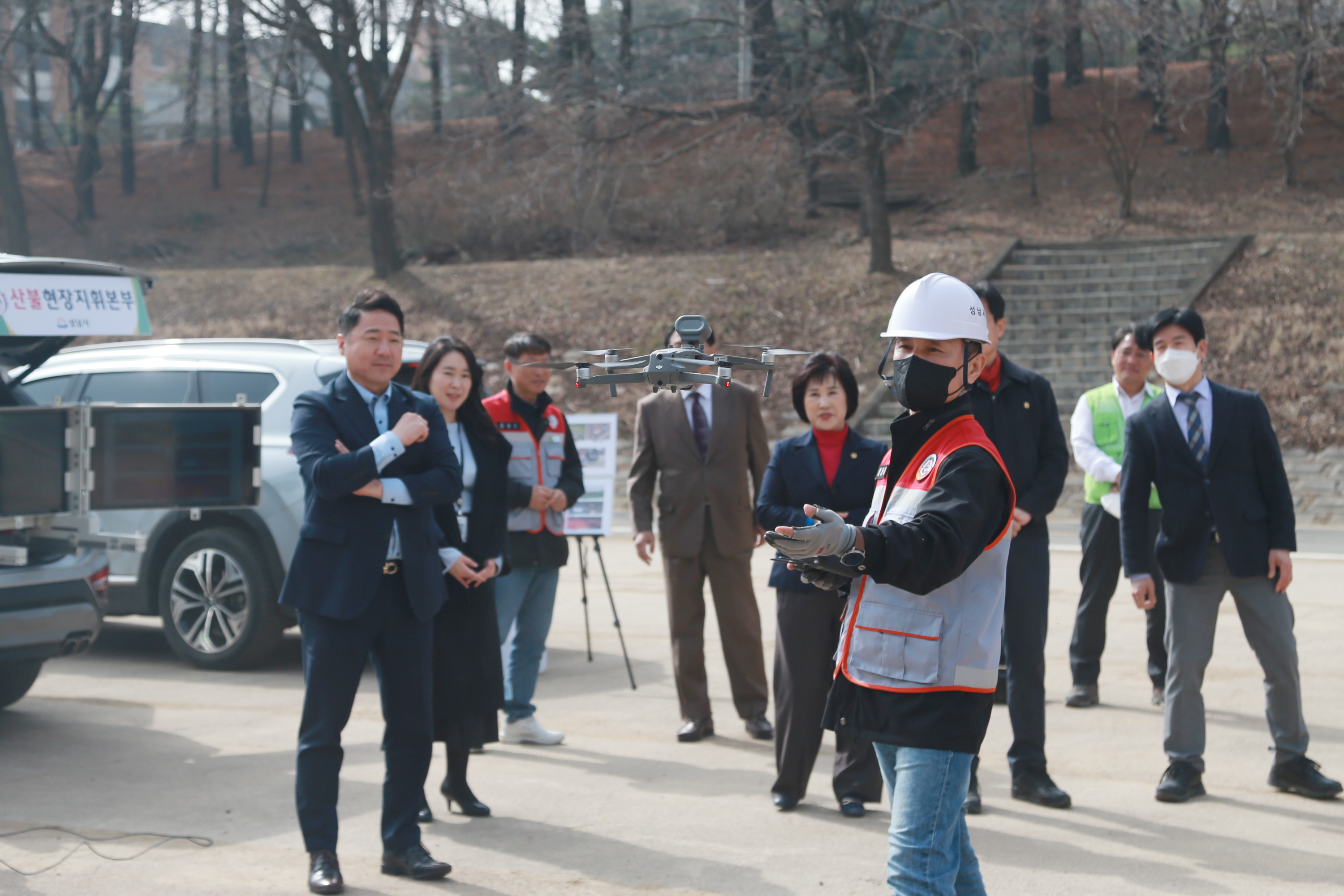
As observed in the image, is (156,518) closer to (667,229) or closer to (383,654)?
(383,654)

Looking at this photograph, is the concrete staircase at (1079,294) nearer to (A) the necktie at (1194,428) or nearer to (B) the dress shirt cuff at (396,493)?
(A) the necktie at (1194,428)

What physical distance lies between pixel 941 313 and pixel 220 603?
6.58 meters

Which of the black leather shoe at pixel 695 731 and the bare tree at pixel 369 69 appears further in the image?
the bare tree at pixel 369 69

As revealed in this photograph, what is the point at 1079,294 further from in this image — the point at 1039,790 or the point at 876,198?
the point at 1039,790

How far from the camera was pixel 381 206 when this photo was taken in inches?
1092

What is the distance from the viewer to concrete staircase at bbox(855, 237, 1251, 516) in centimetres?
1905

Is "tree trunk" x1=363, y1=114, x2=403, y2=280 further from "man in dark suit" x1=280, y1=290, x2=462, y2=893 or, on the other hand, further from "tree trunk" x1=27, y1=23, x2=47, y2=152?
"man in dark suit" x1=280, y1=290, x2=462, y2=893

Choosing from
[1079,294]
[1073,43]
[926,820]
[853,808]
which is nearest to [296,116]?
[1073,43]

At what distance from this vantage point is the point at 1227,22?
23047mm

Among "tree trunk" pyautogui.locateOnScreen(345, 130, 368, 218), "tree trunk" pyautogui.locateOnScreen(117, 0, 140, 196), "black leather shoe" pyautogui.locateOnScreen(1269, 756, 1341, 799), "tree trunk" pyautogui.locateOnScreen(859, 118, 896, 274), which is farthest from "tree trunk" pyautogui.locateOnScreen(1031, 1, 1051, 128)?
"black leather shoe" pyautogui.locateOnScreen(1269, 756, 1341, 799)

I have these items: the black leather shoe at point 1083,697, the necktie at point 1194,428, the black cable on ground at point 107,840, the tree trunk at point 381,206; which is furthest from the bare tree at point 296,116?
the necktie at point 1194,428

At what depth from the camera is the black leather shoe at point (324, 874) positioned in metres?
4.53

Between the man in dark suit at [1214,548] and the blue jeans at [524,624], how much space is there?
10.2 ft

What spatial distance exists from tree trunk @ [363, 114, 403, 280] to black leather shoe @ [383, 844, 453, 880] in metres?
23.7
